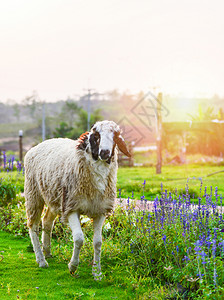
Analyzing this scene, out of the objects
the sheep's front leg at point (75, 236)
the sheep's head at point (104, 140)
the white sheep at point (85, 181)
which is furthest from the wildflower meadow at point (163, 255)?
the sheep's head at point (104, 140)

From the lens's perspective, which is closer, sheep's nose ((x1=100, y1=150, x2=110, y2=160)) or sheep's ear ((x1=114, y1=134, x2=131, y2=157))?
sheep's nose ((x1=100, y1=150, x2=110, y2=160))

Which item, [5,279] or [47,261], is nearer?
[5,279]

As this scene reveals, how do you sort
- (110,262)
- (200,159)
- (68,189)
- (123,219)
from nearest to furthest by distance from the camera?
(68,189), (110,262), (123,219), (200,159)

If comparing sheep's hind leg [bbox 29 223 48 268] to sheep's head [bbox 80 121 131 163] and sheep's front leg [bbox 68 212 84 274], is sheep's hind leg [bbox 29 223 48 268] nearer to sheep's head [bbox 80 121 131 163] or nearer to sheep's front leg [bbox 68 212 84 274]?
sheep's front leg [bbox 68 212 84 274]

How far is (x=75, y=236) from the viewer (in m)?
4.52

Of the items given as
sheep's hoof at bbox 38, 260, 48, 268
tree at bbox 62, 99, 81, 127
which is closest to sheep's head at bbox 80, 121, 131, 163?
sheep's hoof at bbox 38, 260, 48, 268

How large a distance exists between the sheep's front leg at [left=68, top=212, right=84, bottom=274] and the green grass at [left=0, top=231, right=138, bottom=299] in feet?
0.63

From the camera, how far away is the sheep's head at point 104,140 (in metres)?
4.43

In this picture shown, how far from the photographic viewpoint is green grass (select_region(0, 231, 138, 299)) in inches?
168

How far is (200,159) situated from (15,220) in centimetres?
1678

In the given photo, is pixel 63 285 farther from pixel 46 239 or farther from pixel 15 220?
pixel 15 220

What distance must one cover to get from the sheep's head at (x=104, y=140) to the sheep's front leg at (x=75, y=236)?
0.76 m

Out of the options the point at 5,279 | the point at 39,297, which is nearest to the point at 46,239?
the point at 5,279

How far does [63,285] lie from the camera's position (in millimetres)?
4574
